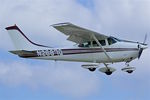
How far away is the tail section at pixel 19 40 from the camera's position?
22.0m

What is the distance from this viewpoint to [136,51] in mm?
21016

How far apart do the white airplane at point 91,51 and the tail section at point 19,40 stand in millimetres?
218

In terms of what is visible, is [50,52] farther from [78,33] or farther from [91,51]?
[91,51]

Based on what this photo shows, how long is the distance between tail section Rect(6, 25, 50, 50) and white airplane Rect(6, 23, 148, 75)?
218mm

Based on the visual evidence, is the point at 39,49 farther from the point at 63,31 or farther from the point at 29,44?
the point at 63,31

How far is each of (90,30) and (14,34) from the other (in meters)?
4.65

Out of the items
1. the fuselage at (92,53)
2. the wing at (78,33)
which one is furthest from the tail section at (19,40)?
the wing at (78,33)

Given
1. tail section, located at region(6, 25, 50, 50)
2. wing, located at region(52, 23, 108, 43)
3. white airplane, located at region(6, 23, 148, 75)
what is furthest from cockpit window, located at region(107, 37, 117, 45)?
tail section, located at region(6, 25, 50, 50)

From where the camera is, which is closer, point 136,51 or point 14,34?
point 136,51

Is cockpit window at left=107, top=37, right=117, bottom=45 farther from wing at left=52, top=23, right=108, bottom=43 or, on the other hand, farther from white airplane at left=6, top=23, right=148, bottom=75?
wing at left=52, top=23, right=108, bottom=43

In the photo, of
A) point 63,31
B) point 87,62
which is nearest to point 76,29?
point 63,31

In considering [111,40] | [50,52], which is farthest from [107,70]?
[50,52]

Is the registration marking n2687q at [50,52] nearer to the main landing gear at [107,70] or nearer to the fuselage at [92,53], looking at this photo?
the fuselage at [92,53]

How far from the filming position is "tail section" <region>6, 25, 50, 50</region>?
22.0 m
